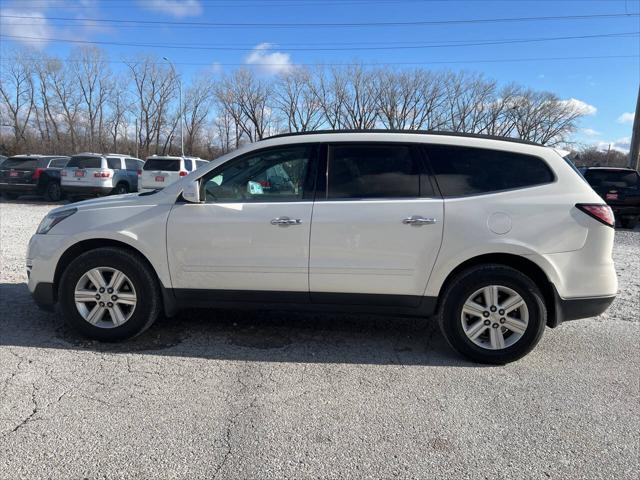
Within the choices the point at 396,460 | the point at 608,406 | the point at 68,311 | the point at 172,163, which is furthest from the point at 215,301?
the point at 172,163

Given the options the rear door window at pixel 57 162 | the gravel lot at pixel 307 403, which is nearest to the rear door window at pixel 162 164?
the rear door window at pixel 57 162

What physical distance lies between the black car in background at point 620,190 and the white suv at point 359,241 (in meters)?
10.4

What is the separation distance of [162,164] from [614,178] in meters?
14.2

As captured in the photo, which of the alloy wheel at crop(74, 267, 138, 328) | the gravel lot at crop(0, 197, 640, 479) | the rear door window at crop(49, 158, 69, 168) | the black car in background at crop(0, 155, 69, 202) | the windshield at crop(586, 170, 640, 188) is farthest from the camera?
the rear door window at crop(49, 158, 69, 168)

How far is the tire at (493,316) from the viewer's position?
364 cm

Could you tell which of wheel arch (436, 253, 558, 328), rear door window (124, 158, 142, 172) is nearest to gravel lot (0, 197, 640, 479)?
wheel arch (436, 253, 558, 328)

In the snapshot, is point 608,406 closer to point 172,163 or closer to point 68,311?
point 68,311

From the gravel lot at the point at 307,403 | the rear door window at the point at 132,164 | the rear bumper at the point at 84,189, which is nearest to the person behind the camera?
the gravel lot at the point at 307,403

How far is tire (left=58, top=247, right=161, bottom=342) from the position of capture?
153 inches

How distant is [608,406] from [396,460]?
1703 mm

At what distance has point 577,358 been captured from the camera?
394cm

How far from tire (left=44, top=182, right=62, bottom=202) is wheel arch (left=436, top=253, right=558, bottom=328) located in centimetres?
1712

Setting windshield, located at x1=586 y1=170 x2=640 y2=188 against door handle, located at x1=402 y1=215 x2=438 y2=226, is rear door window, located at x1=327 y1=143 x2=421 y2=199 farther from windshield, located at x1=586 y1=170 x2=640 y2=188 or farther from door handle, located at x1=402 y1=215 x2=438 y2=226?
windshield, located at x1=586 y1=170 x2=640 y2=188

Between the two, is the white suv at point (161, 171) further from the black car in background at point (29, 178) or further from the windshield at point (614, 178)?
the windshield at point (614, 178)
